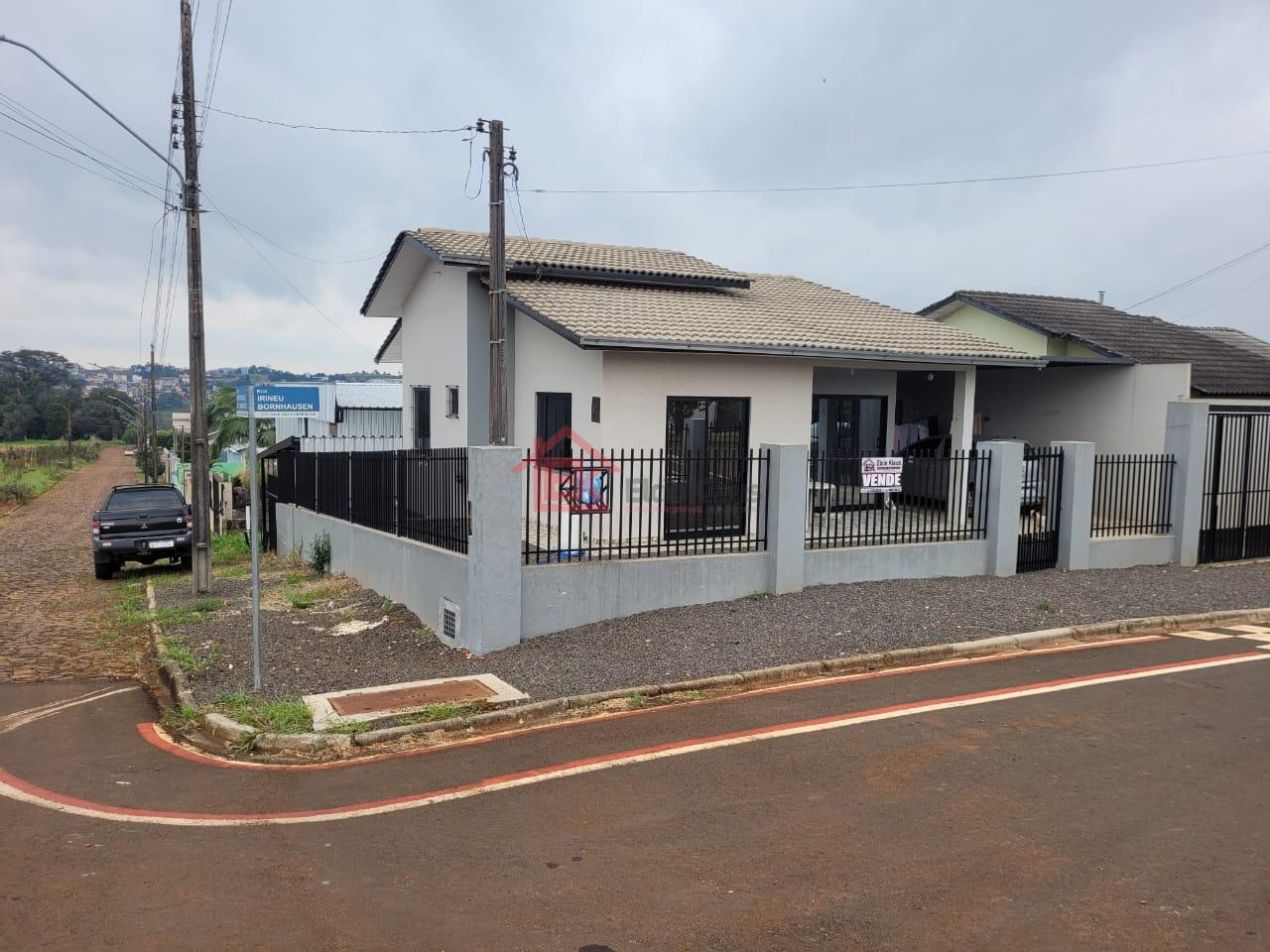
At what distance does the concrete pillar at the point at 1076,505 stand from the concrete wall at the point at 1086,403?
3747mm

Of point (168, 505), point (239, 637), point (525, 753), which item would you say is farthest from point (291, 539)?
point (525, 753)

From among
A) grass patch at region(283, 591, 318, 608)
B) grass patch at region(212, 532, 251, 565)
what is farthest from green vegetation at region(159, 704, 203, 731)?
grass patch at region(212, 532, 251, 565)

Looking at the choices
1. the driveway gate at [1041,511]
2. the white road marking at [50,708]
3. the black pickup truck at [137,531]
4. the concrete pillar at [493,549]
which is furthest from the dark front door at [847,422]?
the black pickup truck at [137,531]

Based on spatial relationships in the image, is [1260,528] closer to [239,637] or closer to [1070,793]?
[1070,793]

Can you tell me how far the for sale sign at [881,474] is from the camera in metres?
12.1

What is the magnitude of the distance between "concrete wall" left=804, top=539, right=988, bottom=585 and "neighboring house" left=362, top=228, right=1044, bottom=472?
1.57 metres

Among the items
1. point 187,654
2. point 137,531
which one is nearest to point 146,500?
point 137,531

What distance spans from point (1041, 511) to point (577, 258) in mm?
9584

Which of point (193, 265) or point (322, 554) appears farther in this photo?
point (322, 554)

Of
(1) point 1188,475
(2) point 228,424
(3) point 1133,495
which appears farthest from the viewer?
(2) point 228,424

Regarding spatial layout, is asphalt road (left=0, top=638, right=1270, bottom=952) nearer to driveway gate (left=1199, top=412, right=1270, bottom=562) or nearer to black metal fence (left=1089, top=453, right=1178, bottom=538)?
black metal fence (left=1089, top=453, right=1178, bottom=538)

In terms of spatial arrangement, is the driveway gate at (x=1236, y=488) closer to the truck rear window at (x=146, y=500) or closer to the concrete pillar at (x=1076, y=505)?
the concrete pillar at (x=1076, y=505)

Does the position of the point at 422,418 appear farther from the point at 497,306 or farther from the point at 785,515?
the point at 785,515

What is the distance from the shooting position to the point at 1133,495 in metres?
14.7
